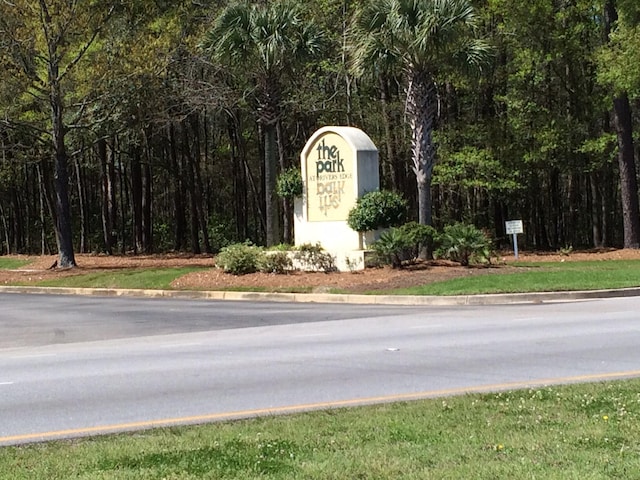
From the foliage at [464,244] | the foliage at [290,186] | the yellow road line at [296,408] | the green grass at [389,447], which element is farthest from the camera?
the foliage at [290,186]

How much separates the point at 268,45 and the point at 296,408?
2033cm

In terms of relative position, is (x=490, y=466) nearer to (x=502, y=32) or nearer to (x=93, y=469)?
(x=93, y=469)

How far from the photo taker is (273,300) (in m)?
20.9

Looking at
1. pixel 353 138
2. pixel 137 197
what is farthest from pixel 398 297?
pixel 137 197

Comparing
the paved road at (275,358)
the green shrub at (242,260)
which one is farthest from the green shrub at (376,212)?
the paved road at (275,358)

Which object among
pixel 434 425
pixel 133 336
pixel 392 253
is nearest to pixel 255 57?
pixel 392 253

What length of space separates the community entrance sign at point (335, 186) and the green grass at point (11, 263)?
686 inches

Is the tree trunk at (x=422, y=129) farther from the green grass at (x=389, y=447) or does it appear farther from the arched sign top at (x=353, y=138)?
the green grass at (x=389, y=447)

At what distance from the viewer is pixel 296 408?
752 centimetres

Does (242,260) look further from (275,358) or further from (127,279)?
(275,358)

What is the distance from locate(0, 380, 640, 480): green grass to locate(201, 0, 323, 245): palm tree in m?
20.9

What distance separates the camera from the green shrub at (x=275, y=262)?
24016mm

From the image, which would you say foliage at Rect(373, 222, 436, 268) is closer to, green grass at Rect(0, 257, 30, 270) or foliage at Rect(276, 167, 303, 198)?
foliage at Rect(276, 167, 303, 198)

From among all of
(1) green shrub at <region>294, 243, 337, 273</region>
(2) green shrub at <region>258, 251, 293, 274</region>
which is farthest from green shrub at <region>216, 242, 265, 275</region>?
(1) green shrub at <region>294, 243, 337, 273</region>
